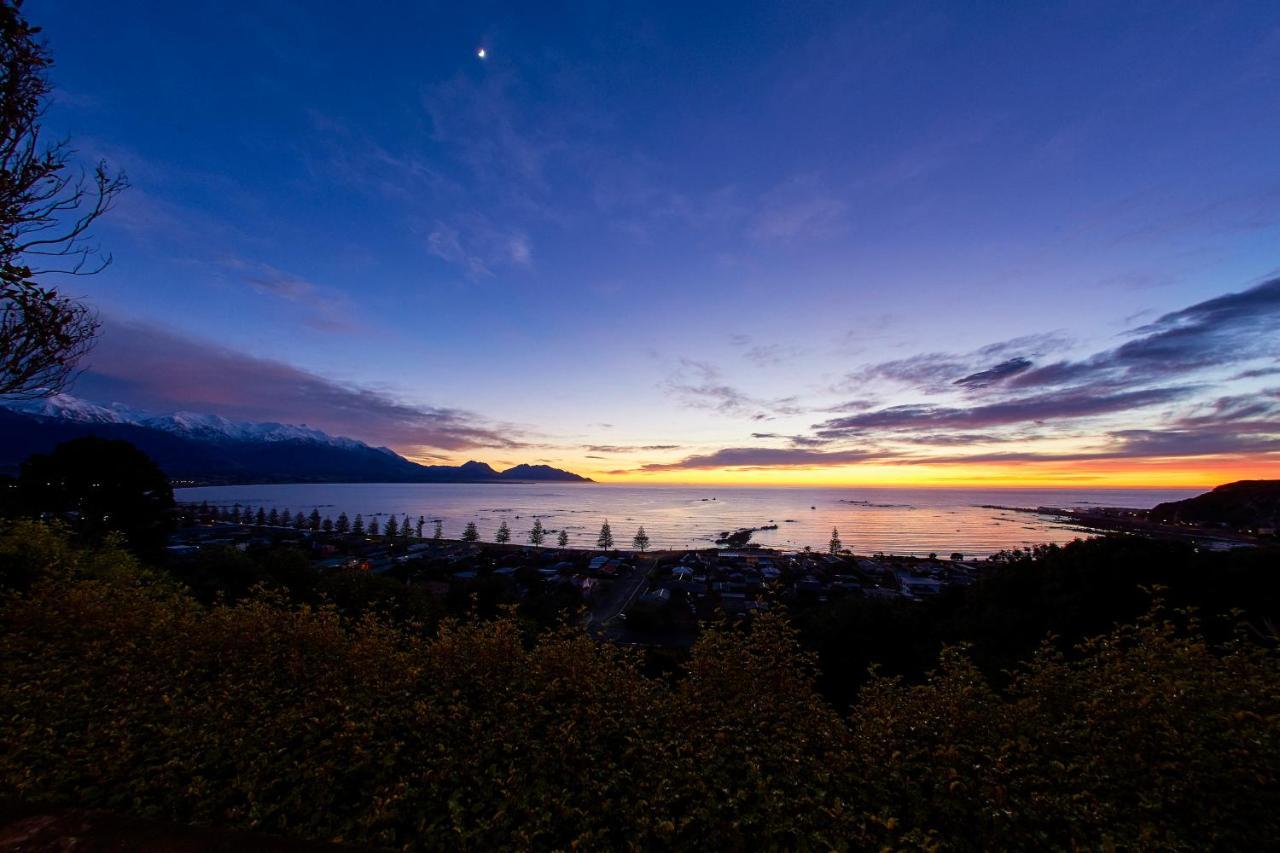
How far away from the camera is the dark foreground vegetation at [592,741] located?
3.74m

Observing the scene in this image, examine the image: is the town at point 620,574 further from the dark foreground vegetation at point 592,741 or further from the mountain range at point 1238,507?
the mountain range at point 1238,507

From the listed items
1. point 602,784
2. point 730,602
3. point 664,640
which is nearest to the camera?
point 602,784

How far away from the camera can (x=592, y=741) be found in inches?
197

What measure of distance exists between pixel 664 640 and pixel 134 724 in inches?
917

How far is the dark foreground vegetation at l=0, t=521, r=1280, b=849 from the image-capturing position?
3.74m

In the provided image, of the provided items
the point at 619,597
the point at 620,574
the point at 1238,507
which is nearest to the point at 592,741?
the point at 619,597

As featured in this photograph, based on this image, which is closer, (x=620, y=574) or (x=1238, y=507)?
(x=620, y=574)

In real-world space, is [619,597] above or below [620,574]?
below

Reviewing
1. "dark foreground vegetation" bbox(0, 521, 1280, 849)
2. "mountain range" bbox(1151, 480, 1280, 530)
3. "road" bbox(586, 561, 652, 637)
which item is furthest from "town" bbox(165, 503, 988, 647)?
"mountain range" bbox(1151, 480, 1280, 530)

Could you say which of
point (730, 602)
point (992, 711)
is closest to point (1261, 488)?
point (730, 602)

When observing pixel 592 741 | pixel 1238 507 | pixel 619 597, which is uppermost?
pixel 1238 507

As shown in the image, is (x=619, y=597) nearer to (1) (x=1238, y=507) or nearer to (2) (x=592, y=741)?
(2) (x=592, y=741)

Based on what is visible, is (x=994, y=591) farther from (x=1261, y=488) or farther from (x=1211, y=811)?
(x=1261, y=488)

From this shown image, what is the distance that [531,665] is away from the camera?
6418mm
